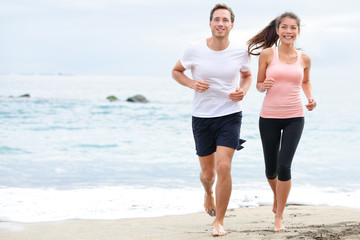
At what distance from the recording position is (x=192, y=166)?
11.0 metres

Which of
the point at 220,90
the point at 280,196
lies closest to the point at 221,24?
the point at 220,90

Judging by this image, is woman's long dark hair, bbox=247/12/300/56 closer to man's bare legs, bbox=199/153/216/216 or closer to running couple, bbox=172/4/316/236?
running couple, bbox=172/4/316/236

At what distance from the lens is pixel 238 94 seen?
4617 mm

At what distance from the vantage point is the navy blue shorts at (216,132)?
15.3 feet

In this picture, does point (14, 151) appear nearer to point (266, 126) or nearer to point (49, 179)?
point (49, 179)

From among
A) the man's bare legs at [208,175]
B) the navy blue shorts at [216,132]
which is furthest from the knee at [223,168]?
the man's bare legs at [208,175]

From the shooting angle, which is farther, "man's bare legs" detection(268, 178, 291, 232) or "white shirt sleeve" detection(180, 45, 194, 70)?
"white shirt sleeve" detection(180, 45, 194, 70)

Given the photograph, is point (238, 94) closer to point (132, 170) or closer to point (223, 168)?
point (223, 168)

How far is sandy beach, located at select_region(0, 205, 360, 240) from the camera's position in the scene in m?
4.48

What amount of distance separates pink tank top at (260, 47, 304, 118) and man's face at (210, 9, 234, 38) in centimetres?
56

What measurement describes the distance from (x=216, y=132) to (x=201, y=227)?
1.24 metres

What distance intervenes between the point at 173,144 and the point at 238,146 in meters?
10.5

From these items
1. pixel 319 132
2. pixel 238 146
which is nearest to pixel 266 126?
pixel 238 146

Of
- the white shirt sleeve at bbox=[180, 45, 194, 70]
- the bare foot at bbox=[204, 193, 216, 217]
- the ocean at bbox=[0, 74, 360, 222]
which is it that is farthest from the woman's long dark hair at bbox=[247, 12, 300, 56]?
the ocean at bbox=[0, 74, 360, 222]
